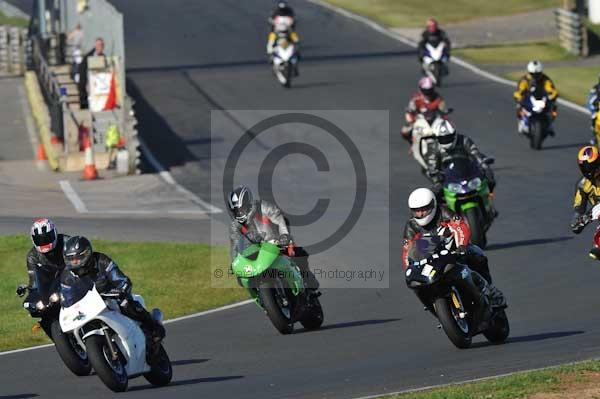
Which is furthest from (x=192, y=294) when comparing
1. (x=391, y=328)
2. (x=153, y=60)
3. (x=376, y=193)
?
(x=153, y=60)

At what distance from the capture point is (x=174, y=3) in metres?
53.5

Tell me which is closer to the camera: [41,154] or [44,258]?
[44,258]

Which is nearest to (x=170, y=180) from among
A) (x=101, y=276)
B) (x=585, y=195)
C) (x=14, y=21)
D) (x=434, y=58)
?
(x=434, y=58)

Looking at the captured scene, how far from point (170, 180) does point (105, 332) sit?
57.6 ft

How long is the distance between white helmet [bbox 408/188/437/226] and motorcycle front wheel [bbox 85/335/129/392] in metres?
3.14

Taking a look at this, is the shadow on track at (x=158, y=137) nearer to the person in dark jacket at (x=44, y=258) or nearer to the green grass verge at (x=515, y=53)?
the green grass verge at (x=515, y=53)

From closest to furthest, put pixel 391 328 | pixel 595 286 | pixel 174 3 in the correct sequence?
1. pixel 391 328
2. pixel 595 286
3. pixel 174 3

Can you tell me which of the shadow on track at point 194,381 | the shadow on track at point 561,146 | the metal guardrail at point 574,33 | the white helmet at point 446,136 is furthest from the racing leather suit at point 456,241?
the metal guardrail at point 574,33

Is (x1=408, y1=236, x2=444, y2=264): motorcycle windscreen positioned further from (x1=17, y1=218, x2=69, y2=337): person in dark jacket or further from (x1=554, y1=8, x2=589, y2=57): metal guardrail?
(x1=554, y1=8, x2=589, y2=57): metal guardrail

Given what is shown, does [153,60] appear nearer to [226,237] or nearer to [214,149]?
[214,149]

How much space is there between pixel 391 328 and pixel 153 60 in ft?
93.6

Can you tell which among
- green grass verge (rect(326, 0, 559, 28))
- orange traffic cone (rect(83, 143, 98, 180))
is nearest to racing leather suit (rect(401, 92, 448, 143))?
orange traffic cone (rect(83, 143, 98, 180))

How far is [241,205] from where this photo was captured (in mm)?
14531

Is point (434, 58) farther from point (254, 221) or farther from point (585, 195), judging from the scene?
point (254, 221)
